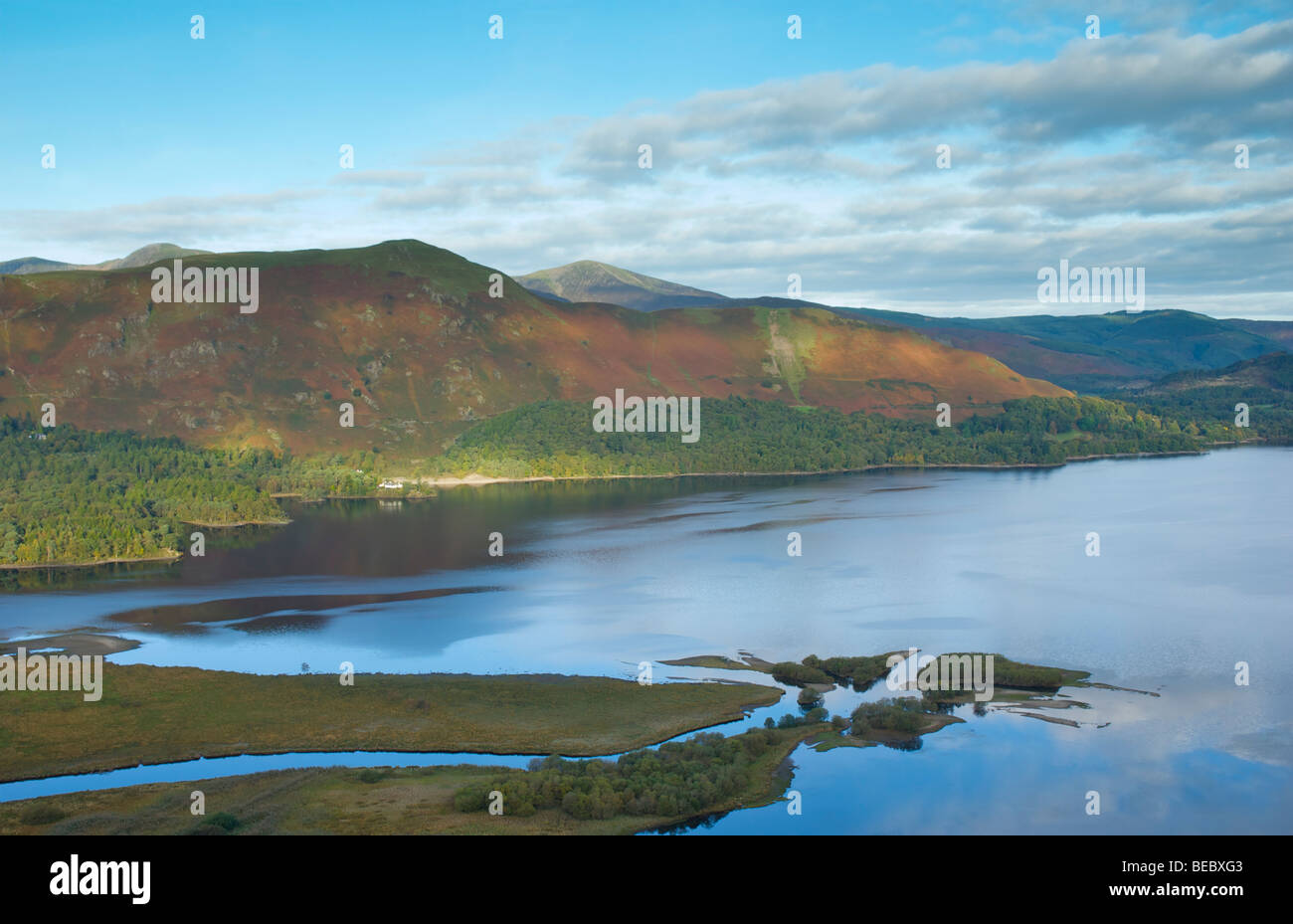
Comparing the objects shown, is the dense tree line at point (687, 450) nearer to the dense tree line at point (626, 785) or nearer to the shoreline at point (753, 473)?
the shoreline at point (753, 473)

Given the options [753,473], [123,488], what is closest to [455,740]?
[123,488]

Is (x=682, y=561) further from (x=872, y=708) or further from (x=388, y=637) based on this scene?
(x=872, y=708)

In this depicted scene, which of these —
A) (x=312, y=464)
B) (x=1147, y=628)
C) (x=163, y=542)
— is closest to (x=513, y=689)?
(x=1147, y=628)

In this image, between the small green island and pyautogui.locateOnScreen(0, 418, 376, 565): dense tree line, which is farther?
pyautogui.locateOnScreen(0, 418, 376, 565): dense tree line

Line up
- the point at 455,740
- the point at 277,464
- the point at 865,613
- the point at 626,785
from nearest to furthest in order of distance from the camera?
the point at 626,785, the point at 455,740, the point at 865,613, the point at 277,464

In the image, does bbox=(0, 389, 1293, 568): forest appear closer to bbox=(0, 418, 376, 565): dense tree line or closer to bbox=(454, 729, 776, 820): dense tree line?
bbox=(0, 418, 376, 565): dense tree line

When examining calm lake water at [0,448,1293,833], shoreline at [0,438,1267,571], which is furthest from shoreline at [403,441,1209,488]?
calm lake water at [0,448,1293,833]

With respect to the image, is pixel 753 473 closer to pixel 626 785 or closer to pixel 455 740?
pixel 455 740

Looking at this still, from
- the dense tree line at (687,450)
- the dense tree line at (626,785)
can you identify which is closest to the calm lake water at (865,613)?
the dense tree line at (626,785)
